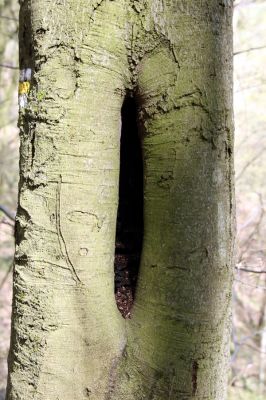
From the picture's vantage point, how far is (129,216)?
1.06m

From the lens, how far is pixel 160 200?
901 millimetres

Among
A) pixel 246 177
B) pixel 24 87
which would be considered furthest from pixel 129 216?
pixel 246 177

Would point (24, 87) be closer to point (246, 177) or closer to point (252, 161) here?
point (252, 161)

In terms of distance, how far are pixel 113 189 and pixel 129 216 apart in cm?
16

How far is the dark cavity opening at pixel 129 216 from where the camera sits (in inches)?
40.5

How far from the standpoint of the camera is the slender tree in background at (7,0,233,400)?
34.2 inches

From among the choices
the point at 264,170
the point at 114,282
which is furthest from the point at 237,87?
the point at 114,282

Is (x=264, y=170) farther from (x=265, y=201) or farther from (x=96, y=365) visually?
(x=96, y=365)

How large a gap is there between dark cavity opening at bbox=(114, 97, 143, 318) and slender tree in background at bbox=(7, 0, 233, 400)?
10cm

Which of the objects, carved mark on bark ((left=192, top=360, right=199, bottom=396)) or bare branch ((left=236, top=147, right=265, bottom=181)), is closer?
carved mark on bark ((left=192, top=360, right=199, bottom=396))

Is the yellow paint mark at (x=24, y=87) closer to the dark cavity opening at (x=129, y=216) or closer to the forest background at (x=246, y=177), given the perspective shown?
the dark cavity opening at (x=129, y=216)

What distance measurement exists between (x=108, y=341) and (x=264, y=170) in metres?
3.73

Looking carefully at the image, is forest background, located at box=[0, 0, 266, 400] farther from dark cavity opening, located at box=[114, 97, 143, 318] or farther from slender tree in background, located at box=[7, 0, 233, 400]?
slender tree in background, located at box=[7, 0, 233, 400]

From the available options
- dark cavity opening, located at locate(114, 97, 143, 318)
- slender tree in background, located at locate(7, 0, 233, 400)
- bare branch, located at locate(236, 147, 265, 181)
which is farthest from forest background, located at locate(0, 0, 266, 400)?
slender tree in background, located at locate(7, 0, 233, 400)
